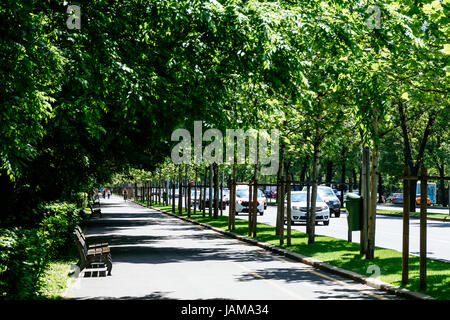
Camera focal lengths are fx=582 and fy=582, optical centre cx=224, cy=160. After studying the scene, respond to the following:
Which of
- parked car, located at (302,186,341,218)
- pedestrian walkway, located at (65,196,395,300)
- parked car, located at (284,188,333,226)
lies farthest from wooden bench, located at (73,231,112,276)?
parked car, located at (302,186,341,218)

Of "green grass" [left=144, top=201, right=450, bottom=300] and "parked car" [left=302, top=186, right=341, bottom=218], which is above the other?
"parked car" [left=302, top=186, right=341, bottom=218]

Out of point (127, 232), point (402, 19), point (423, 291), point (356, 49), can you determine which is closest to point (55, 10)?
point (356, 49)

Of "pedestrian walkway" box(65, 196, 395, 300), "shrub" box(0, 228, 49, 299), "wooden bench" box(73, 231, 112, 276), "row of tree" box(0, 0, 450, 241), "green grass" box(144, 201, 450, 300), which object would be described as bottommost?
"pedestrian walkway" box(65, 196, 395, 300)

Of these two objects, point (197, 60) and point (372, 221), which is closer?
point (197, 60)

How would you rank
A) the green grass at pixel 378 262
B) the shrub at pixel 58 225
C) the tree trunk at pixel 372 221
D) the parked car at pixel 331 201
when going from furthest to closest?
the parked car at pixel 331 201
the shrub at pixel 58 225
the tree trunk at pixel 372 221
the green grass at pixel 378 262

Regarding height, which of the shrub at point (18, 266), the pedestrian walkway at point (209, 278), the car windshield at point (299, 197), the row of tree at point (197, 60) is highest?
the row of tree at point (197, 60)

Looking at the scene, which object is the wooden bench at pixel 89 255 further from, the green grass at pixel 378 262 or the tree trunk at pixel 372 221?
the tree trunk at pixel 372 221

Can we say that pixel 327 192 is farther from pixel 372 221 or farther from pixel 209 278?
pixel 209 278

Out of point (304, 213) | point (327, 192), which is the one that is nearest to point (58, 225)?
point (304, 213)

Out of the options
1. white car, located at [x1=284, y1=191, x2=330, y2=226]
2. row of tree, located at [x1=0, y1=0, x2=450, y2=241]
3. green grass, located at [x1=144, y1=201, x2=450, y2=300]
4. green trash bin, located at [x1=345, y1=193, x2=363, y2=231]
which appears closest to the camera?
row of tree, located at [x1=0, y1=0, x2=450, y2=241]

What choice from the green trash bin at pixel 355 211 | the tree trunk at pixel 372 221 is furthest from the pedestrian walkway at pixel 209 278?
the green trash bin at pixel 355 211

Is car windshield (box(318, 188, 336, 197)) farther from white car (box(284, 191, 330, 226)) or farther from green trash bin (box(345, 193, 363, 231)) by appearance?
green trash bin (box(345, 193, 363, 231))

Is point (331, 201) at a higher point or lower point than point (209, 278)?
higher

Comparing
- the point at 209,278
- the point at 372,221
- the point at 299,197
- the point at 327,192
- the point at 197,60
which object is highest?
the point at 197,60
